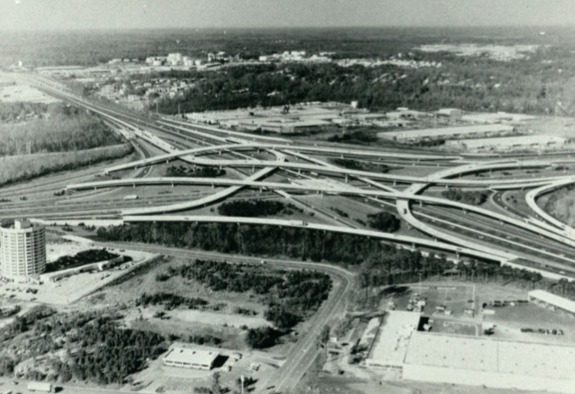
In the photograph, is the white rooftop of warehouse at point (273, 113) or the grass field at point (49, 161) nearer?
the grass field at point (49, 161)

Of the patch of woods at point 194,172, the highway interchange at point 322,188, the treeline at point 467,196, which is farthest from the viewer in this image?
the patch of woods at point 194,172

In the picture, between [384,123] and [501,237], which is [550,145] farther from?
[501,237]

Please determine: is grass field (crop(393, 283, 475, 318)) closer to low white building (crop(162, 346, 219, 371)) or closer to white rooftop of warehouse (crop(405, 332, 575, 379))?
white rooftop of warehouse (crop(405, 332, 575, 379))

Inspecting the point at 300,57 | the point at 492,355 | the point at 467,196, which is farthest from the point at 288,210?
the point at 300,57

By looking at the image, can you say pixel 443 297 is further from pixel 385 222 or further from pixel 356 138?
pixel 356 138

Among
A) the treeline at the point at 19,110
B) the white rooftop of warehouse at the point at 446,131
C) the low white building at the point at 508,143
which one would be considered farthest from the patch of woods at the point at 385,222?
the treeline at the point at 19,110

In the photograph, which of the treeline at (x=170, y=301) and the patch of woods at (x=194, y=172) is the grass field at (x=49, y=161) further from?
the treeline at (x=170, y=301)

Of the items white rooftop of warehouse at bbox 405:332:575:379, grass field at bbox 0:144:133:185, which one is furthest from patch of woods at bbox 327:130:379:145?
white rooftop of warehouse at bbox 405:332:575:379

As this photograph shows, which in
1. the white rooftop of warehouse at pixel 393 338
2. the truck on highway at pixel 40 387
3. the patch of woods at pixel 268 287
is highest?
the white rooftop of warehouse at pixel 393 338

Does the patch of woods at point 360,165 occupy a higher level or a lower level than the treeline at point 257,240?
higher
